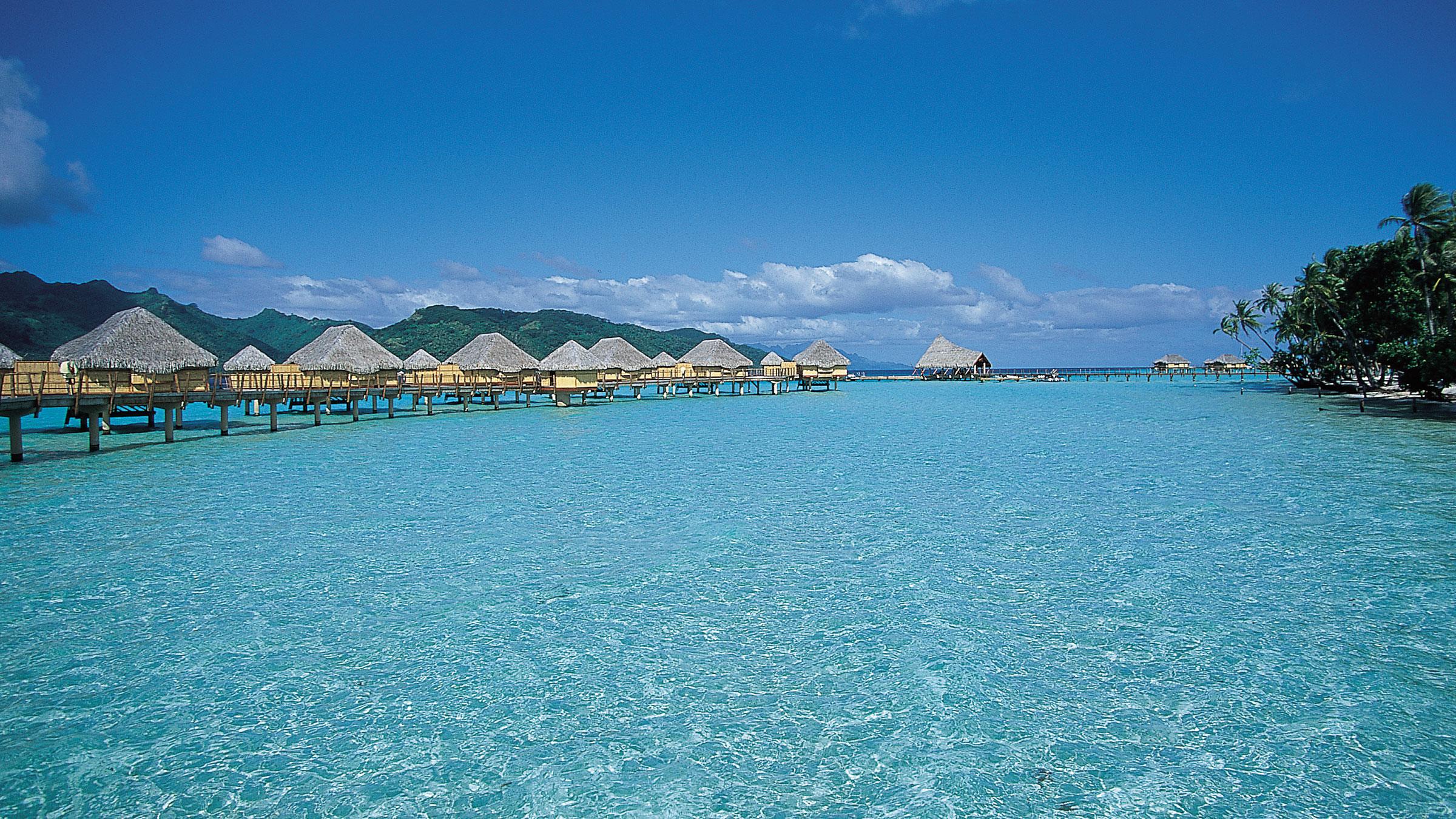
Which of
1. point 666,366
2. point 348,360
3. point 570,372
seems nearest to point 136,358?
point 348,360

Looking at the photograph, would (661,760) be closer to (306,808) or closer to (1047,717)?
(306,808)

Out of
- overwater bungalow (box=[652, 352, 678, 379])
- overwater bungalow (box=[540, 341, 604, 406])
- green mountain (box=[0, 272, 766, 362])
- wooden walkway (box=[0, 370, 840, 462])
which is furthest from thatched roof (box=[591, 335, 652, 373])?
green mountain (box=[0, 272, 766, 362])

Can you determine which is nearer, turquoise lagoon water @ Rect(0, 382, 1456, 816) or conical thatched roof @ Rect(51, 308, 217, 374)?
turquoise lagoon water @ Rect(0, 382, 1456, 816)

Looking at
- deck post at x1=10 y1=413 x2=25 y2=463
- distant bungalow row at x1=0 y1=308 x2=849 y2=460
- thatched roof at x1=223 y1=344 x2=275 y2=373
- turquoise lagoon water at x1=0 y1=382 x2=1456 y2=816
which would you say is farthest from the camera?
thatched roof at x1=223 y1=344 x2=275 y2=373

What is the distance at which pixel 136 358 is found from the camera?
66.1 ft

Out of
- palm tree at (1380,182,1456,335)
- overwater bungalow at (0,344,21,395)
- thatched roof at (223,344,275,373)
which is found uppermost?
palm tree at (1380,182,1456,335)

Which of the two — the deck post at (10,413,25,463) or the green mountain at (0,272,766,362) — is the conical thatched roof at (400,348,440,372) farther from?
the deck post at (10,413,25,463)

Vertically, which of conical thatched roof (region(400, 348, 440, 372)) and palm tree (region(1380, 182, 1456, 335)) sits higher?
palm tree (region(1380, 182, 1456, 335))

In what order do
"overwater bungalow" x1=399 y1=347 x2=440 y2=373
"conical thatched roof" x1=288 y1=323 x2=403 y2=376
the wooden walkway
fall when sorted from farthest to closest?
"overwater bungalow" x1=399 y1=347 x2=440 y2=373 < "conical thatched roof" x1=288 y1=323 x2=403 y2=376 < the wooden walkway

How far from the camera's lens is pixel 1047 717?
4.41 meters

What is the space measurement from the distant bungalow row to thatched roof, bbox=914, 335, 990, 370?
20.2 meters

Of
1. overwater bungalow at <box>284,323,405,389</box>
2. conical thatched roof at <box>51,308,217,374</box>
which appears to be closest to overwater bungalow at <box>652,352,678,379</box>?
overwater bungalow at <box>284,323,405,389</box>

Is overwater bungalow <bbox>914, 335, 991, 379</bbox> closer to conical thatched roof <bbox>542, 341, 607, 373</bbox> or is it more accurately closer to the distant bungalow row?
the distant bungalow row

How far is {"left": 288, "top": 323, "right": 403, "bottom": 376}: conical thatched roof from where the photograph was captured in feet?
94.8
